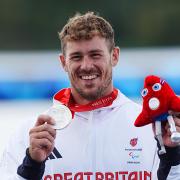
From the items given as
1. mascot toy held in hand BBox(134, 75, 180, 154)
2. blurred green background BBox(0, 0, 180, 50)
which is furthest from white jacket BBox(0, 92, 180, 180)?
blurred green background BBox(0, 0, 180, 50)

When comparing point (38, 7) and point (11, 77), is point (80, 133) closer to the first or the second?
point (11, 77)

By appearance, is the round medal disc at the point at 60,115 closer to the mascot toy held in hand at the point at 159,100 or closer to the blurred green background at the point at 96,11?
the mascot toy held in hand at the point at 159,100

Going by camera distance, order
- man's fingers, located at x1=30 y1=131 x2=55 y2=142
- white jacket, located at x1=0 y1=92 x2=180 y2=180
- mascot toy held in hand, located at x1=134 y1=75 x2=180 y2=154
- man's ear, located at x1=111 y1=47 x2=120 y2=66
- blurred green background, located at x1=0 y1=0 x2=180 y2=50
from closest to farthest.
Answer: mascot toy held in hand, located at x1=134 y1=75 x2=180 y2=154, man's fingers, located at x1=30 y1=131 x2=55 y2=142, white jacket, located at x1=0 y1=92 x2=180 y2=180, man's ear, located at x1=111 y1=47 x2=120 y2=66, blurred green background, located at x1=0 y1=0 x2=180 y2=50

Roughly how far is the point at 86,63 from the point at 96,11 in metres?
10.9

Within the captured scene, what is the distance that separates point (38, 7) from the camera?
15.0m

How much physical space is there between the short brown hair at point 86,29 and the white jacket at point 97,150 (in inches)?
12.4

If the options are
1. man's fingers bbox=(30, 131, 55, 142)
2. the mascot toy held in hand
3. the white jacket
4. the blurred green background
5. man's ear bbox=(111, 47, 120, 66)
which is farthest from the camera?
the blurred green background

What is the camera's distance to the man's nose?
363 centimetres

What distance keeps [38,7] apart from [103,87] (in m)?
11.4

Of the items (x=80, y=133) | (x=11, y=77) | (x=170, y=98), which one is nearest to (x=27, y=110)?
(x=11, y=77)

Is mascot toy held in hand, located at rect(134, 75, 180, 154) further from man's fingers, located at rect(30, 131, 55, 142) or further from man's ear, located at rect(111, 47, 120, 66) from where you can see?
man's ear, located at rect(111, 47, 120, 66)

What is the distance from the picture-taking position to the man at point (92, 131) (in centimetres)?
363

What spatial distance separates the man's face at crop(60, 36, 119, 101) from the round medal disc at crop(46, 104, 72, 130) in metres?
0.17

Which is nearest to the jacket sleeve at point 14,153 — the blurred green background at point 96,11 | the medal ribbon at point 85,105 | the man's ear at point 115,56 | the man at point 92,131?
the man at point 92,131
